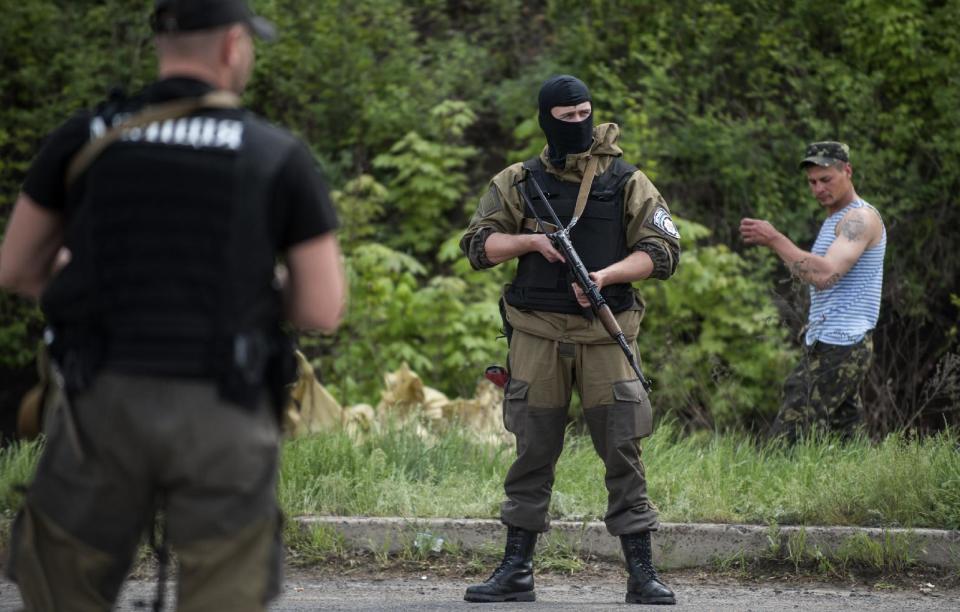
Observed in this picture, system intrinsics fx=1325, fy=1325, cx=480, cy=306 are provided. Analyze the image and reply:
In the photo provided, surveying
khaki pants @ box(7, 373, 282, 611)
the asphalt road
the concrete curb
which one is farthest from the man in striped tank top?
khaki pants @ box(7, 373, 282, 611)

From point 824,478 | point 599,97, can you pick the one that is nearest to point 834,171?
point 824,478

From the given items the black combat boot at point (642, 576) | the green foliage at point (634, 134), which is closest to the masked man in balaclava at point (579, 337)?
the black combat boot at point (642, 576)

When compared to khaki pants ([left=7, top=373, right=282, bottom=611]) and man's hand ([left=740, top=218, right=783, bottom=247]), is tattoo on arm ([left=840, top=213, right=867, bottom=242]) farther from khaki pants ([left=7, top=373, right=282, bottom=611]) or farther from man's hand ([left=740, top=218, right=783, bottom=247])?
khaki pants ([left=7, top=373, right=282, bottom=611])

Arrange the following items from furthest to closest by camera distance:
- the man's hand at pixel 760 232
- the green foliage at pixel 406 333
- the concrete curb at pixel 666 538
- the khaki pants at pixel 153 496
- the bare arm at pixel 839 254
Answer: the green foliage at pixel 406 333
the bare arm at pixel 839 254
the man's hand at pixel 760 232
the concrete curb at pixel 666 538
the khaki pants at pixel 153 496

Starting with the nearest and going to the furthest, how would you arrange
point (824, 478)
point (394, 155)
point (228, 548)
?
1. point (228, 548)
2. point (824, 478)
3. point (394, 155)

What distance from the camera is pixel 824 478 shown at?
6375mm

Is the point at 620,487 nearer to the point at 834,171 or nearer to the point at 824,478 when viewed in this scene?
the point at 824,478

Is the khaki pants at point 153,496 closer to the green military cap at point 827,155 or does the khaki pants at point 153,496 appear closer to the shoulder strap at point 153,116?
the shoulder strap at point 153,116

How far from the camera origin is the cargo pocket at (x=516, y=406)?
534cm

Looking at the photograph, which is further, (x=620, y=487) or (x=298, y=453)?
(x=298, y=453)

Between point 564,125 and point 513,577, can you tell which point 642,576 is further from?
point 564,125

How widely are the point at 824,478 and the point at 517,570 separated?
1.84 meters

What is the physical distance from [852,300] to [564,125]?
8.30 feet

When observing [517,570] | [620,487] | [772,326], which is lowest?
[772,326]
